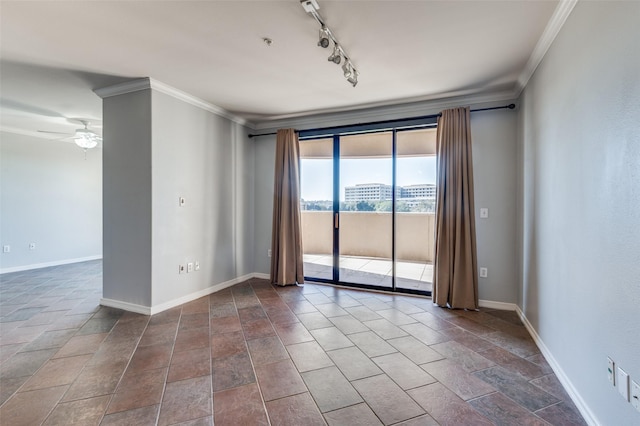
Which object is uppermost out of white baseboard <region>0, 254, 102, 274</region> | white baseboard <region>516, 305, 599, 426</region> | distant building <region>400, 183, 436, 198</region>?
distant building <region>400, 183, 436, 198</region>

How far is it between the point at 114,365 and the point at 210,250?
196 cm

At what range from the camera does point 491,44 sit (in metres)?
2.41

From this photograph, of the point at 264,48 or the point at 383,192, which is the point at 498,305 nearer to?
the point at 383,192

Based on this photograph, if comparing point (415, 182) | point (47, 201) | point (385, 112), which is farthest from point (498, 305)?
point (47, 201)

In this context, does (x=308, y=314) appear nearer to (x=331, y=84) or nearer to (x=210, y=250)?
(x=210, y=250)

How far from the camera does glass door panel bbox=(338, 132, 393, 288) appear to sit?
436 centimetres

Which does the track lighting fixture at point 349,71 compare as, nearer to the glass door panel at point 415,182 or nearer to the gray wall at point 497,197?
the glass door panel at point 415,182

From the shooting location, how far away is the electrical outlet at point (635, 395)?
1.20 metres

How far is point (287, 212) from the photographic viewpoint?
4438 millimetres

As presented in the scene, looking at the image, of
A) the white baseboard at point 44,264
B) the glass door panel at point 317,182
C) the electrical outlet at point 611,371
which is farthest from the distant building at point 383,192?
the white baseboard at point 44,264

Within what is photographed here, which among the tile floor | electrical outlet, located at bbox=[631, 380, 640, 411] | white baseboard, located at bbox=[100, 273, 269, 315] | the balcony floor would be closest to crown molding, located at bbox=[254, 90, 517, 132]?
the balcony floor

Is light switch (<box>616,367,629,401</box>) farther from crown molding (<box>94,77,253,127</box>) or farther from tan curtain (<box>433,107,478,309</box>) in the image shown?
crown molding (<box>94,77,253,127</box>)

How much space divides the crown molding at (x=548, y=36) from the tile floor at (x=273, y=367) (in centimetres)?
255

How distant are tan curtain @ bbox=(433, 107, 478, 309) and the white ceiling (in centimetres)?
47
